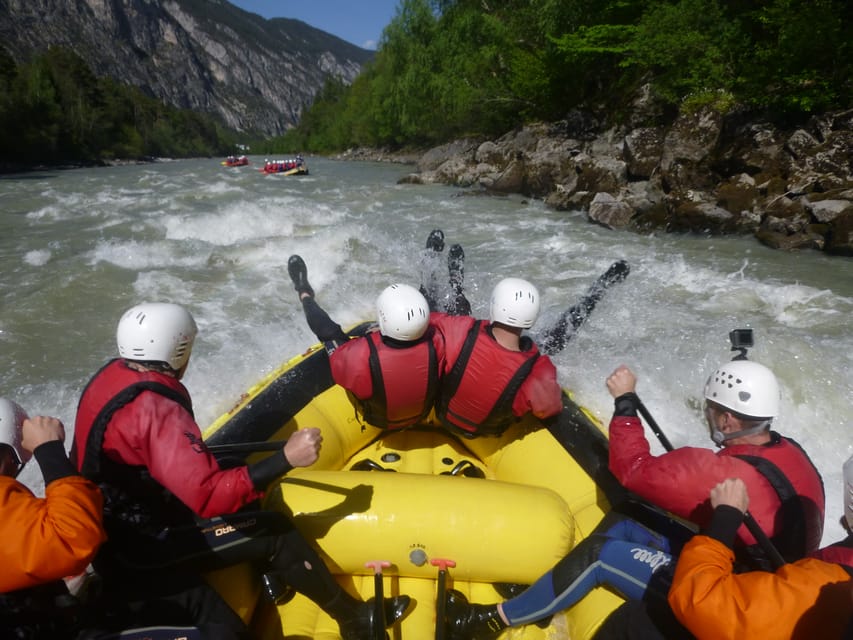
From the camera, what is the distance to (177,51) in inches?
5965

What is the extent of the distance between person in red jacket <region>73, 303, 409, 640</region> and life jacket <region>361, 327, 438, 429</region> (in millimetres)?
817

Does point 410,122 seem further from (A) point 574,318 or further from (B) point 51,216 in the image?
(A) point 574,318

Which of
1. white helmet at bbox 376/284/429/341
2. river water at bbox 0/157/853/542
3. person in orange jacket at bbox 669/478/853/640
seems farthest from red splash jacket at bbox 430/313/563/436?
river water at bbox 0/157/853/542

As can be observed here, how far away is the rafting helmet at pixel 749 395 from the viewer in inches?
73.6

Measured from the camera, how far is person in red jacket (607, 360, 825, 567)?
175cm

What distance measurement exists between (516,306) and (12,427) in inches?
80.8

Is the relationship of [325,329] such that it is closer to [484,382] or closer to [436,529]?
[484,382]

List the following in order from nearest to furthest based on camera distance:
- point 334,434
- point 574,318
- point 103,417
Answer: point 103,417 → point 334,434 → point 574,318

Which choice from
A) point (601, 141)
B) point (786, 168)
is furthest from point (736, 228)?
point (601, 141)

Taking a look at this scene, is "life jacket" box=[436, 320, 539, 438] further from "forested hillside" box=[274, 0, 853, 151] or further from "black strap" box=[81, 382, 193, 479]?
"forested hillside" box=[274, 0, 853, 151]

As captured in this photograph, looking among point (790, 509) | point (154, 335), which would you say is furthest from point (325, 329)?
point (790, 509)

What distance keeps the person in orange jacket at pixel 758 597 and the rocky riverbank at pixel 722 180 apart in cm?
933

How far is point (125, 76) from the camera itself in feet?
415

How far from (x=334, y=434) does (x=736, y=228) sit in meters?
10.2
